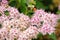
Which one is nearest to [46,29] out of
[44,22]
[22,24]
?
[44,22]

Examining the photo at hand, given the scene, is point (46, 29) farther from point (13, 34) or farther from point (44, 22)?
point (13, 34)

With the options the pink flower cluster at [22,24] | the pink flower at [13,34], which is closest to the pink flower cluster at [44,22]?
the pink flower cluster at [22,24]

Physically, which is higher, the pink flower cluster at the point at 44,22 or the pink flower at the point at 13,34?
the pink flower cluster at the point at 44,22

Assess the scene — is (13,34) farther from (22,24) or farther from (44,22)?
(44,22)

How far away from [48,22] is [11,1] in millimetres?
399

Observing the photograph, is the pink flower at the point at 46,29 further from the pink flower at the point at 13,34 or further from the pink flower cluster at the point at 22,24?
the pink flower at the point at 13,34

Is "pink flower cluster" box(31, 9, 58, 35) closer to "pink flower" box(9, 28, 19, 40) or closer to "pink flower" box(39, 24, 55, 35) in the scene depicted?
"pink flower" box(39, 24, 55, 35)

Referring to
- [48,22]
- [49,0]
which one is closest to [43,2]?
[49,0]

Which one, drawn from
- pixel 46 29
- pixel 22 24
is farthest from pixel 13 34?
pixel 46 29

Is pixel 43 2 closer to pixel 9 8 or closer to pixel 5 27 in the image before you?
pixel 9 8

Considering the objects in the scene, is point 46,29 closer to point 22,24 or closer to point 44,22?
point 44,22

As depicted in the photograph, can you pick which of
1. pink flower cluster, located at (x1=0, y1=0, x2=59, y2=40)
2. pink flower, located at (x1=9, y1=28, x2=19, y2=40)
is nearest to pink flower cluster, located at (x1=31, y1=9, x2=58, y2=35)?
pink flower cluster, located at (x1=0, y1=0, x2=59, y2=40)

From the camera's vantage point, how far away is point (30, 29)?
1857 mm

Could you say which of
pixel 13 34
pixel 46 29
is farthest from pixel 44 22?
pixel 13 34
